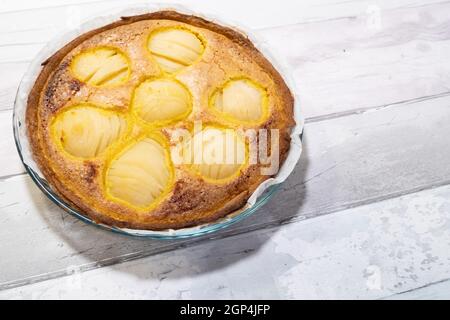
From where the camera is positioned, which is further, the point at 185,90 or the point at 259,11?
the point at 259,11

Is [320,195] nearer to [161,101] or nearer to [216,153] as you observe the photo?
[216,153]

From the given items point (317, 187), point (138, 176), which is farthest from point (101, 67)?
point (317, 187)

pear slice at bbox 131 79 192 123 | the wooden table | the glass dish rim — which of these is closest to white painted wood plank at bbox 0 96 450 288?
the wooden table

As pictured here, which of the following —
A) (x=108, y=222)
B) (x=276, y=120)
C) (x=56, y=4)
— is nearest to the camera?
(x=108, y=222)

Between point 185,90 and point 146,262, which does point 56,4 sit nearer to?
point 185,90

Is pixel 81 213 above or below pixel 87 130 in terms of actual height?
below
